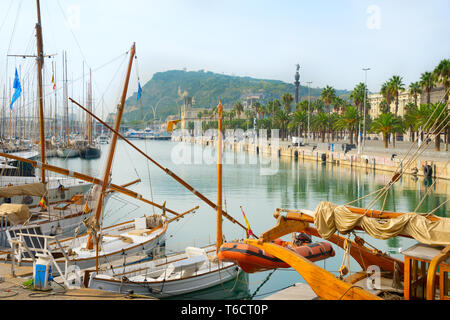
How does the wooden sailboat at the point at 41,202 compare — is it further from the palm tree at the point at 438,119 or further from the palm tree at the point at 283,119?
the palm tree at the point at 283,119

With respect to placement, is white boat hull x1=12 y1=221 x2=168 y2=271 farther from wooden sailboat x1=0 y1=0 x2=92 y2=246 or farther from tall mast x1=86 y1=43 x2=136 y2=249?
wooden sailboat x1=0 y1=0 x2=92 y2=246

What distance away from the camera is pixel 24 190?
26781 millimetres

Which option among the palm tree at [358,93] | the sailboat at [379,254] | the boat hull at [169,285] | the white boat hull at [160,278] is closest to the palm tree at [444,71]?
the palm tree at [358,93]

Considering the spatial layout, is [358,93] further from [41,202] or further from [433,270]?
[433,270]

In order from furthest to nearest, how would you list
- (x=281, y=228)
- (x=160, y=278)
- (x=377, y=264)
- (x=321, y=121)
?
(x=321, y=121)
(x=160, y=278)
(x=377, y=264)
(x=281, y=228)

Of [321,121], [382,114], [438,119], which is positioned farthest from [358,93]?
[438,119]

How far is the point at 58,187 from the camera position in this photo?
37062mm

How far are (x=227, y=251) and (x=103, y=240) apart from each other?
968 cm

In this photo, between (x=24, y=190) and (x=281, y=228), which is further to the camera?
(x=24, y=190)

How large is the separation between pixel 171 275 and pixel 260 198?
32.0 m

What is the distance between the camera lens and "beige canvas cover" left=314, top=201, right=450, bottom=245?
12297 mm

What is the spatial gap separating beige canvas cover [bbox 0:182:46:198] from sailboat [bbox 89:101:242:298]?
37.1 ft

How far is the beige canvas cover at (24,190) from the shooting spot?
25.6 m

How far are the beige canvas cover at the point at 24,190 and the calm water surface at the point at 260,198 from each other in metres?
7.49
